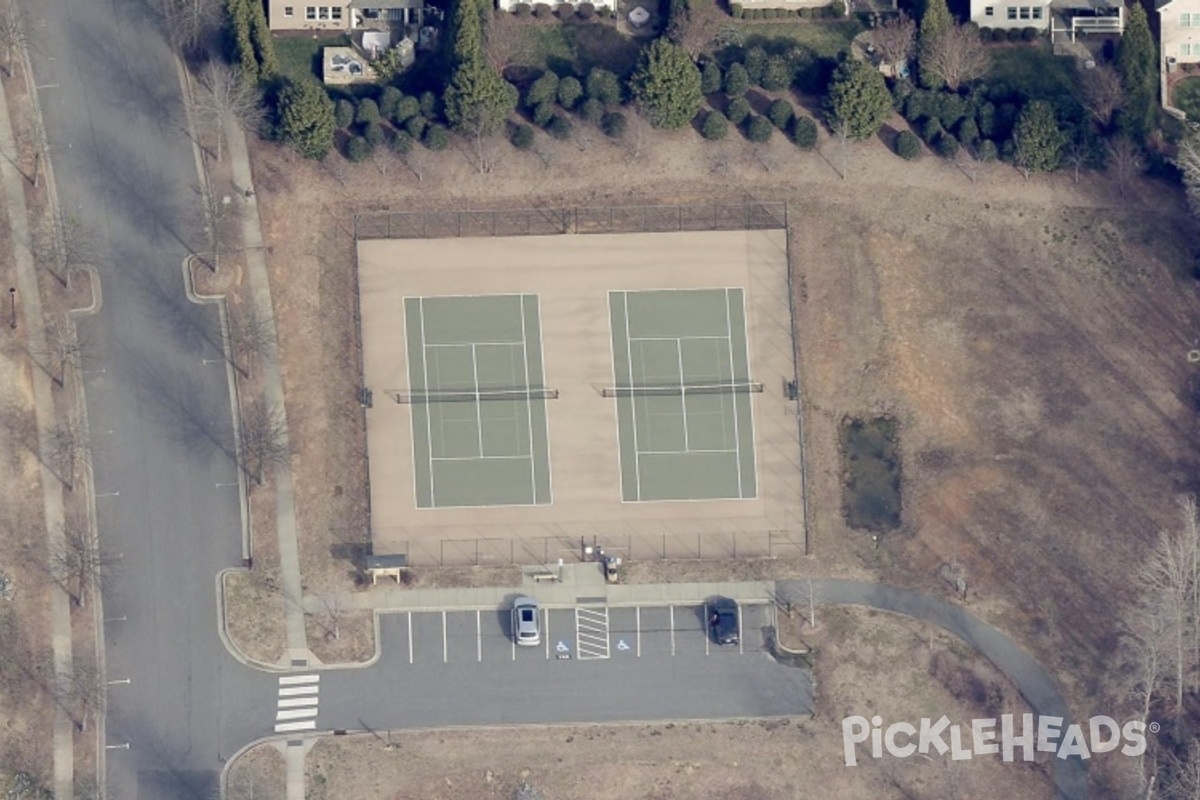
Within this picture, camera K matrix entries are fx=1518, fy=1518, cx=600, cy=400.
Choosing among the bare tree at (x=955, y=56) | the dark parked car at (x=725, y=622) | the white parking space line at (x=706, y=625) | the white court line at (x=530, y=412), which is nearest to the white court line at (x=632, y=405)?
the white court line at (x=530, y=412)

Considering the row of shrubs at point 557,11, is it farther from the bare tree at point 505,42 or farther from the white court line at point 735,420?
the white court line at point 735,420

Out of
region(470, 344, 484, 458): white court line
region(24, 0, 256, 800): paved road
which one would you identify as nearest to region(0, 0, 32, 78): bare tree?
region(24, 0, 256, 800): paved road

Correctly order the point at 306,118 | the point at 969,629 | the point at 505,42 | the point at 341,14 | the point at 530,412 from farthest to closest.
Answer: the point at 341,14 → the point at 505,42 → the point at 530,412 → the point at 969,629 → the point at 306,118

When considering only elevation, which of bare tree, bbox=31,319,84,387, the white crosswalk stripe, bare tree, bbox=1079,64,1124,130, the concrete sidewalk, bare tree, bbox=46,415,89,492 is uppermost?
bare tree, bbox=1079,64,1124,130

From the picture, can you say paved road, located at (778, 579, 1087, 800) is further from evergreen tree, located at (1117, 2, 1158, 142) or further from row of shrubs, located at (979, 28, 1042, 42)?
row of shrubs, located at (979, 28, 1042, 42)

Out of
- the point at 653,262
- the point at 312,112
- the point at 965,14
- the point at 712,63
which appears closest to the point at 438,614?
the point at 653,262

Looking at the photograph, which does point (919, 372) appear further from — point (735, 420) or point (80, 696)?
point (80, 696)

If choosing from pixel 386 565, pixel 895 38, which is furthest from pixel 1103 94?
pixel 386 565
